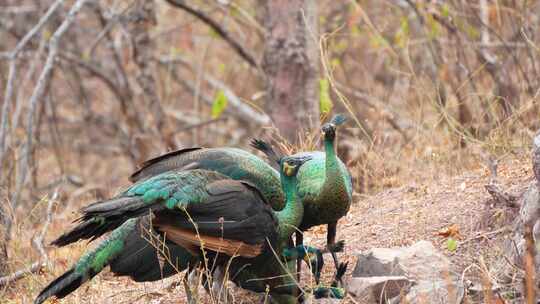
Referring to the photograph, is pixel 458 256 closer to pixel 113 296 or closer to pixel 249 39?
pixel 113 296

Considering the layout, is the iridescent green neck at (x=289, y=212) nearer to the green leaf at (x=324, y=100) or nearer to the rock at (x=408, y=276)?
the rock at (x=408, y=276)

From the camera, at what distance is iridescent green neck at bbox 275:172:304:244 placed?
456 cm

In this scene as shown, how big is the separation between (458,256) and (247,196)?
3.51ft

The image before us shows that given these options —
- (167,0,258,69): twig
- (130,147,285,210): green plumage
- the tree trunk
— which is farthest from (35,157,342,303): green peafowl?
(167,0,258,69): twig

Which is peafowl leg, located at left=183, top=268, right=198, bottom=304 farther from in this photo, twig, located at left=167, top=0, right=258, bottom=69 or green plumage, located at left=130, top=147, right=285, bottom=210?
twig, located at left=167, top=0, right=258, bottom=69

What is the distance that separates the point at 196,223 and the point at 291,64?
3172 mm

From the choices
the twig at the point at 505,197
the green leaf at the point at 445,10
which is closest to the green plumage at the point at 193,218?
the twig at the point at 505,197

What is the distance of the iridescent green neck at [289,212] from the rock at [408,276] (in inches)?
14.4

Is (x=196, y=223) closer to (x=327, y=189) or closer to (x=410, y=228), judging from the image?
(x=327, y=189)

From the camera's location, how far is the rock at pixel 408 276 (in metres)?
4.11

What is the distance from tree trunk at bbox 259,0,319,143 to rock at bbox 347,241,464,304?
2856 millimetres

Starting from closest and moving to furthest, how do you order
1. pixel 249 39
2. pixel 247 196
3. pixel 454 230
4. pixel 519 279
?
pixel 519 279 < pixel 247 196 < pixel 454 230 < pixel 249 39

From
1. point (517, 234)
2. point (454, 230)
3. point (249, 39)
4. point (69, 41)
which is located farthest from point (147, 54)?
point (517, 234)

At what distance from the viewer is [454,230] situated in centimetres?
491
